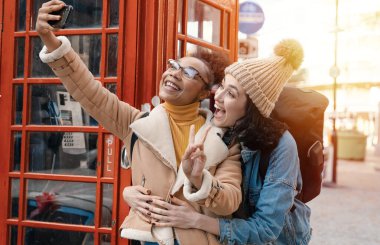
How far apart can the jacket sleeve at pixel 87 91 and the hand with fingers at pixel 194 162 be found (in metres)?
0.60

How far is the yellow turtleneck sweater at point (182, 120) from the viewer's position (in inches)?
90.2

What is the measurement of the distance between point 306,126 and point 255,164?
1.39 feet

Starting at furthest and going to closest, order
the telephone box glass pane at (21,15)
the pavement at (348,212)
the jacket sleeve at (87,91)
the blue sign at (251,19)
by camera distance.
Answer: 1. the blue sign at (251,19)
2. the pavement at (348,212)
3. the telephone box glass pane at (21,15)
4. the jacket sleeve at (87,91)

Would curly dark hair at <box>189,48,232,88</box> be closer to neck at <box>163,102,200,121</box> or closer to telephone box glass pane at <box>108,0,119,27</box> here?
neck at <box>163,102,200,121</box>

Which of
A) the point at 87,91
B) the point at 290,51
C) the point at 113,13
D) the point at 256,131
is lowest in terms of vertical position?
the point at 256,131

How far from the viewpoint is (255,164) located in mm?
2242

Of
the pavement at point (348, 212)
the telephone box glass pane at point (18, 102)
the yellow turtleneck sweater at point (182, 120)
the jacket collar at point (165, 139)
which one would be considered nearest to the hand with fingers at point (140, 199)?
the jacket collar at point (165, 139)

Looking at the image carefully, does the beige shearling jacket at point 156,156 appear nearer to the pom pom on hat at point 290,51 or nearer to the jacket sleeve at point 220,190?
the jacket sleeve at point 220,190

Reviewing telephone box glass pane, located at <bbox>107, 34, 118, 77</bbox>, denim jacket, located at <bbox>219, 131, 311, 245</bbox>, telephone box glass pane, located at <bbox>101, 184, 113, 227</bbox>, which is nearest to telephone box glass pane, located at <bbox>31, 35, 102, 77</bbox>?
telephone box glass pane, located at <bbox>107, 34, 118, 77</bbox>

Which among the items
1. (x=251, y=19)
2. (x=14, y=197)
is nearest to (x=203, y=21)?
(x=14, y=197)

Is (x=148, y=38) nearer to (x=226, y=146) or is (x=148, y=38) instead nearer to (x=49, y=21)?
(x=49, y=21)

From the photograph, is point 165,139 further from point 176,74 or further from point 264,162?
point 264,162

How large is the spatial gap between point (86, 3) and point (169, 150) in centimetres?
138

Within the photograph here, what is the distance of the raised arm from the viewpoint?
213 centimetres
